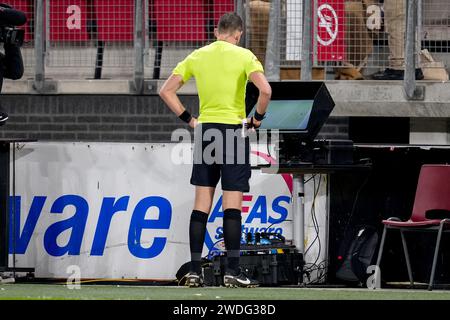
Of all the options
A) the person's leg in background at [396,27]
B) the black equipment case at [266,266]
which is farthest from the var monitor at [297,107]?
the person's leg in background at [396,27]

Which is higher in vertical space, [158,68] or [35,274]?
[158,68]

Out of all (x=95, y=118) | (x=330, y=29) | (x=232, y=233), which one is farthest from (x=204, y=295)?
(x=95, y=118)

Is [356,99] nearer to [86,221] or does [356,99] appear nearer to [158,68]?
[158,68]

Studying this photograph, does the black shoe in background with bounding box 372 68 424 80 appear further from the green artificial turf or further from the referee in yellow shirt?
the green artificial turf

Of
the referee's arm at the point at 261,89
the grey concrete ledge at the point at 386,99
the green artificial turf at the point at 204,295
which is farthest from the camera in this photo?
the grey concrete ledge at the point at 386,99

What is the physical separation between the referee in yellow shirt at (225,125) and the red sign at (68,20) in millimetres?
3592

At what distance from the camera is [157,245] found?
11.3 m

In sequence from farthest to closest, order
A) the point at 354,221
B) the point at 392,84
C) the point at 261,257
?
the point at 392,84 < the point at 354,221 < the point at 261,257

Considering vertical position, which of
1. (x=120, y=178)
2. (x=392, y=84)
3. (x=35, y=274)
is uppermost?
(x=392, y=84)

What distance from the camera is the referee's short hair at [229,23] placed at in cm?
892

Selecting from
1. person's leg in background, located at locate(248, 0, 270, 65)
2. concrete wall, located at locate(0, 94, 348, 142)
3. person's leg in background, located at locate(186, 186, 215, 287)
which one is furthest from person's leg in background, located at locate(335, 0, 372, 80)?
person's leg in background, located at locate(186, 186, 215, 287)

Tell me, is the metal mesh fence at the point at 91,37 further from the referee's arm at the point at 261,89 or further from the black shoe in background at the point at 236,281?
the black shoe in background at the point at 236,281
